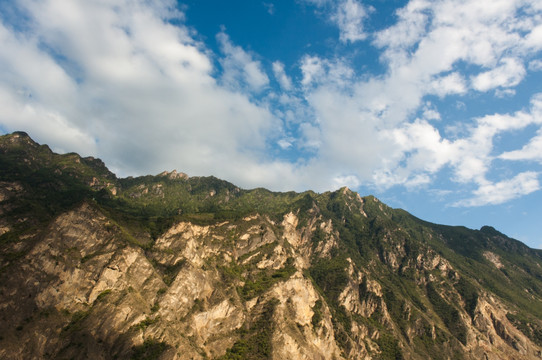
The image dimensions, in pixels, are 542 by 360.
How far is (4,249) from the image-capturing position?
140375mm

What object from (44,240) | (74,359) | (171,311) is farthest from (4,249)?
(171,311)

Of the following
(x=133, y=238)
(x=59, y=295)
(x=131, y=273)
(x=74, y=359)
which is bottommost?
(x=74, y=359)

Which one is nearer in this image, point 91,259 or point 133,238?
point 91,259

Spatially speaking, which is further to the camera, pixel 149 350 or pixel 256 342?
pixel 256 342

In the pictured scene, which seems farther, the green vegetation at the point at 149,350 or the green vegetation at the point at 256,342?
the green vegetation at the point at 256,342

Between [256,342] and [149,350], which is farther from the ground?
[256,342]

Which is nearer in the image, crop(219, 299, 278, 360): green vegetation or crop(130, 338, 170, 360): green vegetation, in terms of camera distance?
crop(130, 338, 170, 360): green vegetation

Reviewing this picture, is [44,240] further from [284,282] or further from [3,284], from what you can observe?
[284,282]

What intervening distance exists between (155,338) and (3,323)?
5013 cm

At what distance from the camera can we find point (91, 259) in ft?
472

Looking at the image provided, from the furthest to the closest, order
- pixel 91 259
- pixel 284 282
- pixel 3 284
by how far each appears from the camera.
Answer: pixel 284 282 → pixel 91 259 → pixel 3 284

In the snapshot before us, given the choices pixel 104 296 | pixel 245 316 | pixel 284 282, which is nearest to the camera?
pixel 104 296

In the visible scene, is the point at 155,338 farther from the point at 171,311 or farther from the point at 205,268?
the point at 205,268

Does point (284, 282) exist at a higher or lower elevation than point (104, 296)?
higher
